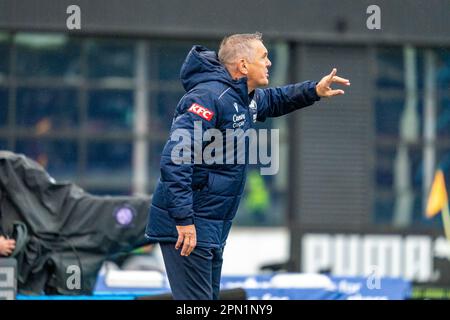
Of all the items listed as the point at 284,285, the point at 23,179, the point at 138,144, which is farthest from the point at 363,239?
the point at 23,179

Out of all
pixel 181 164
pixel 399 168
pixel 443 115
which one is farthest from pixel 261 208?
pixel 181 164

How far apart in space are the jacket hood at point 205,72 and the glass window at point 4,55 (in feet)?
35.5

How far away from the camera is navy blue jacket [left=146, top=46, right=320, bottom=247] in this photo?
20.8ft

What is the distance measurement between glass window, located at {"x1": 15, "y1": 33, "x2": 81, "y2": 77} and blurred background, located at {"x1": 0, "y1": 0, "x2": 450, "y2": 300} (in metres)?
0.02

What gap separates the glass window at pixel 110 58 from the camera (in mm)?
17344

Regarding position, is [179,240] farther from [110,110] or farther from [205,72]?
[110,110]

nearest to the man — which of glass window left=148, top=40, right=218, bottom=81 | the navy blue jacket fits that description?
the navy blue jacket

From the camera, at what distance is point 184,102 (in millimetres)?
6535

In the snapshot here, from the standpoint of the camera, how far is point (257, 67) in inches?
266

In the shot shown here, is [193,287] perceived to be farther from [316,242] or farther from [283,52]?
[283,52]

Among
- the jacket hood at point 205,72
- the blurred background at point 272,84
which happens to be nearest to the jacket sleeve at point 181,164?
the jacket hood at point 205,72

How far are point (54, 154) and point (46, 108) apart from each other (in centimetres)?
70

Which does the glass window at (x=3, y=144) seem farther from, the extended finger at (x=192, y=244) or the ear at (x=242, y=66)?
the extended finger at (x=192, y=244)

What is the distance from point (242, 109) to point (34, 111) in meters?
10.9
